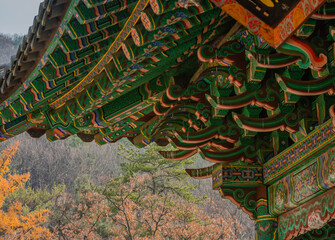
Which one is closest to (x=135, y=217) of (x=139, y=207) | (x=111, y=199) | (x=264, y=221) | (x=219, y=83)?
(x=139, y=207)

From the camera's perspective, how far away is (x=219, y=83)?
9.91 feet

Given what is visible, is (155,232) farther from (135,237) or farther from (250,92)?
(250,92)

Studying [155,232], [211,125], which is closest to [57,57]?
[211,125]

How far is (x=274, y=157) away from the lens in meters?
3.21

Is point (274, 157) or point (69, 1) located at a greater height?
point (69, 1)

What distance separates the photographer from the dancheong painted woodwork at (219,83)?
204 centimetres

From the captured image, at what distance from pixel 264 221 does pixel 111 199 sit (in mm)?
17314

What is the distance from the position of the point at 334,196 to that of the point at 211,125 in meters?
0.94

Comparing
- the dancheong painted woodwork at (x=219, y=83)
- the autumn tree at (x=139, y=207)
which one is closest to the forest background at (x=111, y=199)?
the autumn tree at (x=139, y=207)

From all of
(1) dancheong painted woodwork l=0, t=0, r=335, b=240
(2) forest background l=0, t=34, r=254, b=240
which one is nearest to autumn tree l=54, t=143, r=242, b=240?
(2) forest background l=0, t=34, r=254, b=240

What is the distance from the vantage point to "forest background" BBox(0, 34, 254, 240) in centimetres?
1719

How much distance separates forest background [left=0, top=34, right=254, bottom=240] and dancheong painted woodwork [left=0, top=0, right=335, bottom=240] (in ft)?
40.8

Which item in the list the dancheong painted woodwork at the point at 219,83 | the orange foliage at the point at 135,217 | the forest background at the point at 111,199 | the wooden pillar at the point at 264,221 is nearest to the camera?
the dancheong painted woodwork at the point at 219,83

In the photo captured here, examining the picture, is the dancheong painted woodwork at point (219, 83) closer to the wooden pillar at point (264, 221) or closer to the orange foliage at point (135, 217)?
the wooden pillar at point (264, 221)
